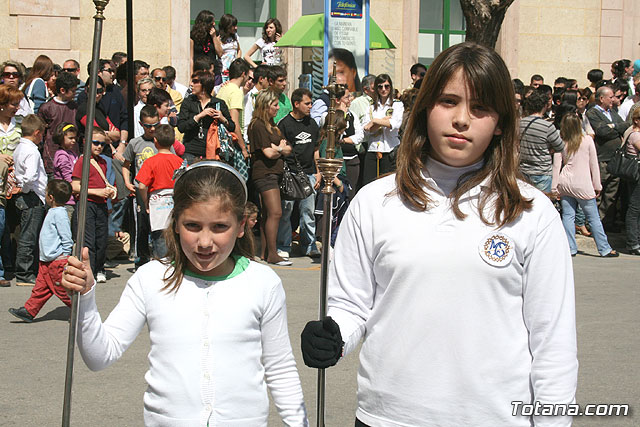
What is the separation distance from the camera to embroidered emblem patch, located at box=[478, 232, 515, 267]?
2.51m

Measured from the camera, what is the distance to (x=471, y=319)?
2.51 m

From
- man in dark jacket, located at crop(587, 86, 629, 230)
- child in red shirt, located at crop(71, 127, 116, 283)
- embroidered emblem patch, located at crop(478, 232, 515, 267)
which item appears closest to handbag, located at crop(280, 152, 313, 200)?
child in red shirt, located at crop(71, 127, 116, 283)

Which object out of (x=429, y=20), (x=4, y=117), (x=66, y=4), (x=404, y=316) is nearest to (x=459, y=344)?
(x=404, y=316)

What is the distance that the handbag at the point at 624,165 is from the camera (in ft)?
37.4

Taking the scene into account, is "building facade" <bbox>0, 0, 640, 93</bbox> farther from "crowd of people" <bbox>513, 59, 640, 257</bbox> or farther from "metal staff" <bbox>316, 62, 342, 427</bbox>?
"metal staff" <bbox>316, 62, 342, 427</bbox>

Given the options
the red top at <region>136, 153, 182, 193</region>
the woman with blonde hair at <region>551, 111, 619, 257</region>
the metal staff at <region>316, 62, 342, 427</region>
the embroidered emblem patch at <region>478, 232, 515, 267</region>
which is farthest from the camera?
the woman with blonde hair at <region>551, 111, 619, 257</region>

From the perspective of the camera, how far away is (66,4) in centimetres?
1395

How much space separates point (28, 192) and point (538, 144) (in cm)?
558

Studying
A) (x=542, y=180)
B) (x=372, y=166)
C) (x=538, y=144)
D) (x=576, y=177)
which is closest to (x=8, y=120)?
(x=372, y=166)

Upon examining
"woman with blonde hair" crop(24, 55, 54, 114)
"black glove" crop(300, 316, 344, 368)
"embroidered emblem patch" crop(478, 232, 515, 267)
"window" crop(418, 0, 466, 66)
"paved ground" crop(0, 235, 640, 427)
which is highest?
"window" crop(418, 0, 466, 66)

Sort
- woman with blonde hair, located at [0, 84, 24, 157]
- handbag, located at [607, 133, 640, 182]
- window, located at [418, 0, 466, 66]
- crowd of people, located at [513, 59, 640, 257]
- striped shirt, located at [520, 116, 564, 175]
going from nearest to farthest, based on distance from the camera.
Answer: woman with blonde hair, located at [0, 84, 24, 157] → striped shirt, located at [520, 116, 564, 175] → crowd of people, located at [513, 59, 640, 257] → handbag, located at [607, 133, 640, 182] → window, located at [418, 0, 466, 66]

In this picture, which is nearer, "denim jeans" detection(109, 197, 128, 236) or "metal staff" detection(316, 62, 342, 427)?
"metal staff" detection(316, 62, 342, 427)

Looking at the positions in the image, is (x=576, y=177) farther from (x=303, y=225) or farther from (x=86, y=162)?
(x=86, y=162)

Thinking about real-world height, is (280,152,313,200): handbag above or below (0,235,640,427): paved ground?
above
